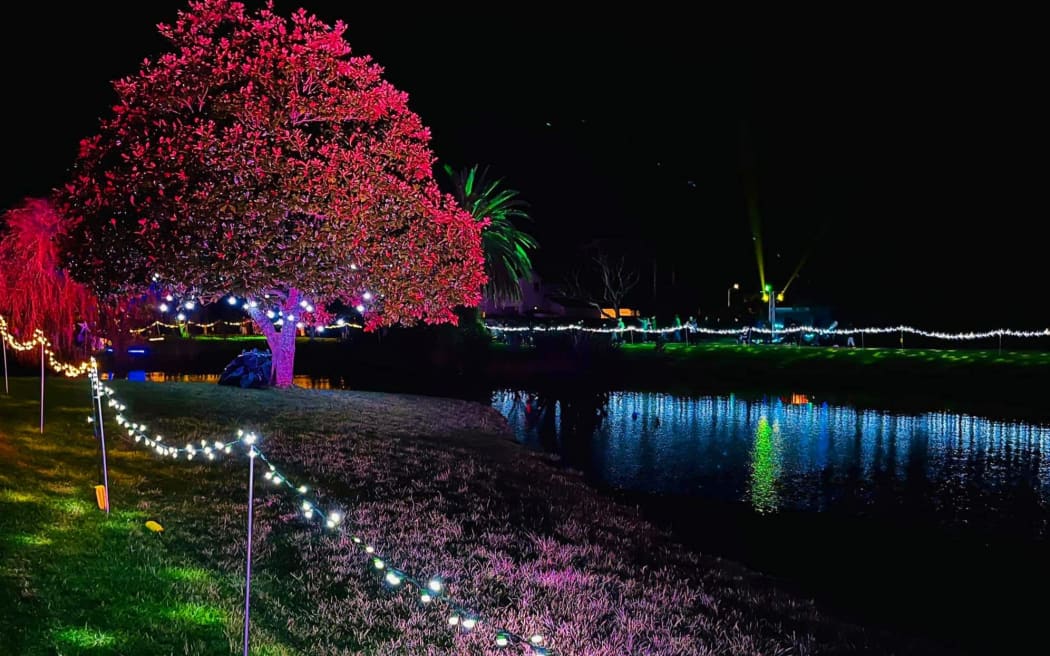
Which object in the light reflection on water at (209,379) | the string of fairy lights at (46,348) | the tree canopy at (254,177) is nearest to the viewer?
the tree canopy at (254,177)

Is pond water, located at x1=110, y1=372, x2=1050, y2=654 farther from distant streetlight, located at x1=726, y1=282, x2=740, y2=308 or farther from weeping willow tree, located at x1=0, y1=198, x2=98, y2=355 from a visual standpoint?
distant streetlight, located at x1=726, y1=282, x2=740, y2=308

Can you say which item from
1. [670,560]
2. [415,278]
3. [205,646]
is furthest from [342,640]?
[415,278]

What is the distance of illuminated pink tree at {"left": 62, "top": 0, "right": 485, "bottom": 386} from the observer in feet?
64.4

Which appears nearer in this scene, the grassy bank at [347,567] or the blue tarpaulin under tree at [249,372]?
the grassy bank at [347,567]

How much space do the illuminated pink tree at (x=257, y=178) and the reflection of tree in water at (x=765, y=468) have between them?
971 centimetres

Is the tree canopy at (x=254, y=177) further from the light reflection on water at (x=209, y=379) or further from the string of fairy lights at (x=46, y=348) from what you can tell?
the light reflection on water at (x=209, y=379)

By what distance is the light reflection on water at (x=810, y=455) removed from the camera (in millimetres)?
13398

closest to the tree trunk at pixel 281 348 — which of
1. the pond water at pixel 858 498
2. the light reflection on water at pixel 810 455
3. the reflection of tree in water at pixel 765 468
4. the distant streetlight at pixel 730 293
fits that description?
the pond water at pixel 858 498

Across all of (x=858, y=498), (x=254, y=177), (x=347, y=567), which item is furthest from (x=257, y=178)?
(x=858, y=498)

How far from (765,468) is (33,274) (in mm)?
23521

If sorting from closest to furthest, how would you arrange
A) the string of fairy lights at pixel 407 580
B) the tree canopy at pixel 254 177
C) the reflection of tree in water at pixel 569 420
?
the string of fairy lights at pixel 407 580 < the reflection of tree in water at pixel 569 420 < the tree canopy at pixel 254 177

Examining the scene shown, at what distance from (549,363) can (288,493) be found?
1279 inches

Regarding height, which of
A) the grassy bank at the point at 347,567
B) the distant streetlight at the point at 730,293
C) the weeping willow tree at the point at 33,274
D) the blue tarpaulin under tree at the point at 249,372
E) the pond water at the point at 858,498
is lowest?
the pond water at the point at 858,498

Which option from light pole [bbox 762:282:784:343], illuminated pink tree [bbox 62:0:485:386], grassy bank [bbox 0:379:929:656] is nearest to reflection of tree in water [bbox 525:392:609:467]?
grassy bank [bbox 0:379:929:656]
